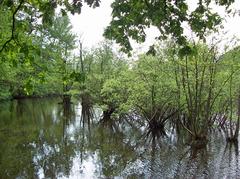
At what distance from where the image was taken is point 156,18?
5477mm

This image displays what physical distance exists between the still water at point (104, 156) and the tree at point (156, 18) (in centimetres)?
858

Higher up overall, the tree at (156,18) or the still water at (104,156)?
the tree at (156,18)

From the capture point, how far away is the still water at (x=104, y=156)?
14133 mm

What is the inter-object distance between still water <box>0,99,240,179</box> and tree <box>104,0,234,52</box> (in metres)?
8.58

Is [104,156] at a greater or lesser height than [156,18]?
lesser

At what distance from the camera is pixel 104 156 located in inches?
671

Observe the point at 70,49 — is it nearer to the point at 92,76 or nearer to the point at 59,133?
the point at 92,76

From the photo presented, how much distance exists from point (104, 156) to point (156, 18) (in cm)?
1242

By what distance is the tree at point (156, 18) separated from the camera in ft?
18.2

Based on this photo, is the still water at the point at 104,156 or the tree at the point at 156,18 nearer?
the tree at the point at 156,18

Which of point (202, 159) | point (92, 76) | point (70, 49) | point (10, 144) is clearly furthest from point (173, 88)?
point (70, 49)

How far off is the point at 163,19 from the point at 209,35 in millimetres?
14883

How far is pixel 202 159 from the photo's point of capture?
56.1 ft

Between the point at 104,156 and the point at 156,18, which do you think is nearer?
the point at 156,18
